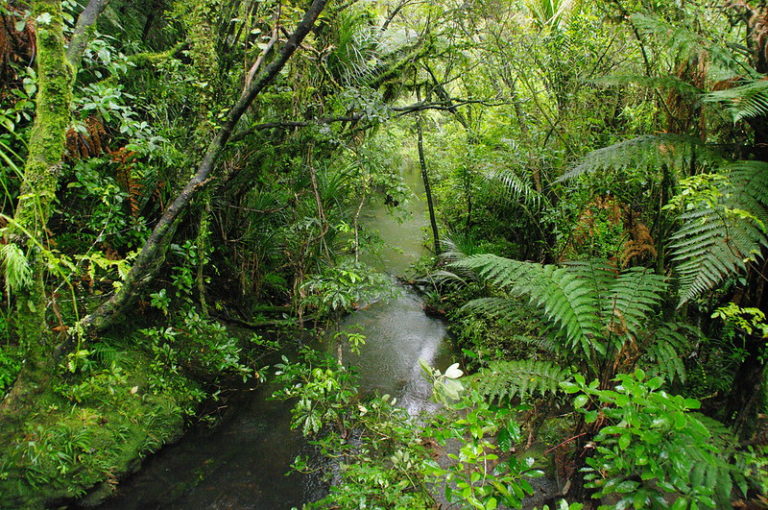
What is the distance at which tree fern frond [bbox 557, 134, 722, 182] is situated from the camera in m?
2.10

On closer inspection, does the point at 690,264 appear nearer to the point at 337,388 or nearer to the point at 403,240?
the point at 337,388

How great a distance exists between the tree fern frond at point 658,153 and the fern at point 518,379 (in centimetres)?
124

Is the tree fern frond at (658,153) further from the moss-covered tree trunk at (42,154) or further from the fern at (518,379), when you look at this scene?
the moss-covered tree trunk at (42,154)

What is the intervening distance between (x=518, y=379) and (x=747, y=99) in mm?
1678

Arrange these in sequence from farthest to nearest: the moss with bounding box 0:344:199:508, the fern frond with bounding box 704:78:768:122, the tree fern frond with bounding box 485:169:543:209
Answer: the tree fern frond with bounding box 485:169:543:209 < the moss with bounding box 0:344:199:508 < the fern frond with bounding box 704:78:768:122

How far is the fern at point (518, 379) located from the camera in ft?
6.27

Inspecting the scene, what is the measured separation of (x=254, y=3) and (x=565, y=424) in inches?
155

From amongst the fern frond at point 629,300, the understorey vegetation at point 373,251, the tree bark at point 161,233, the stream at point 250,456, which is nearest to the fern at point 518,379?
the understorey vegetation at point 373,251

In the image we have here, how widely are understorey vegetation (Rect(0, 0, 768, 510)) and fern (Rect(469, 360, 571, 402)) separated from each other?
2cm

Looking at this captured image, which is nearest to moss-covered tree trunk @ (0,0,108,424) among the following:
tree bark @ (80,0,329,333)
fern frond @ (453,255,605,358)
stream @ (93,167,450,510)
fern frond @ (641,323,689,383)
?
tree bark @ (80,0,329,333)

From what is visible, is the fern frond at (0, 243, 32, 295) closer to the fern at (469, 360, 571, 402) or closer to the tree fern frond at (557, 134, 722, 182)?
the fern at (469, 360, 571, 402)

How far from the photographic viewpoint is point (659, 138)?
7.27 feet

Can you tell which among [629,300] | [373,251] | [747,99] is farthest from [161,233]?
[747,99]

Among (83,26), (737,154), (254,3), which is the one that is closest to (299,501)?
(83,26)
